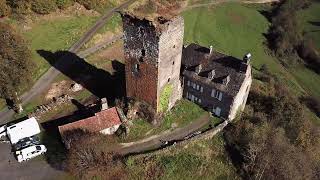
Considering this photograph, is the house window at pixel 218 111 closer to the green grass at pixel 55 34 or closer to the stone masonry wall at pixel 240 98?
the stone masonry wall at pixel 240 98

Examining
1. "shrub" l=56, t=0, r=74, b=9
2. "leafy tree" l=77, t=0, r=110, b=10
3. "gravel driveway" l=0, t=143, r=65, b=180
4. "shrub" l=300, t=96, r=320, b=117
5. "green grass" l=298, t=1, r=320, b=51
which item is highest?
"shrub" l=56, t=0, r=74, b=9

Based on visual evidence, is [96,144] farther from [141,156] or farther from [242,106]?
[242,106]

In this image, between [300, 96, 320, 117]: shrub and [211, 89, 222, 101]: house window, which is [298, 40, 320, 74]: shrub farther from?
[211, 89, 222, 101]: house window

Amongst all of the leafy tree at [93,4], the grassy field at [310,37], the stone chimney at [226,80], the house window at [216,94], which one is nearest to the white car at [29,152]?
the house window at [216,94]

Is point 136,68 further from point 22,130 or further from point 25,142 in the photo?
point 25,142

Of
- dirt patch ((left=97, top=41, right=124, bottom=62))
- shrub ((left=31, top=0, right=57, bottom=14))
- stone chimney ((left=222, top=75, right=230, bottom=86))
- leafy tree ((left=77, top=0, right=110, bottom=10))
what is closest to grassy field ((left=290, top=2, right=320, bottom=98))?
stone chimney ((left=222, top=75, right=230, bottom=86))

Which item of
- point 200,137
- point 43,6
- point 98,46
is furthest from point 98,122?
point 43,6
